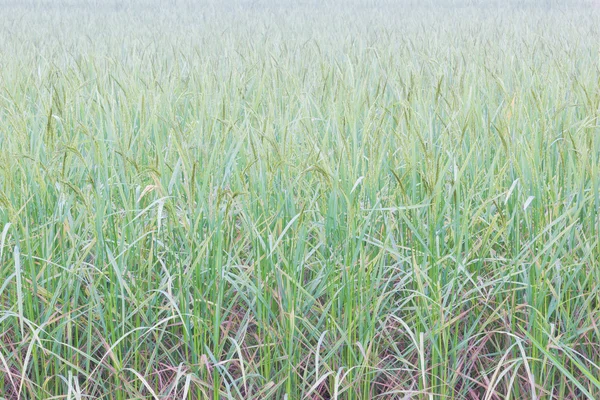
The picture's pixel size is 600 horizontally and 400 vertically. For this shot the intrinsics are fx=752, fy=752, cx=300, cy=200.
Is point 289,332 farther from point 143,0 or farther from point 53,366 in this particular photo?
point 143,0

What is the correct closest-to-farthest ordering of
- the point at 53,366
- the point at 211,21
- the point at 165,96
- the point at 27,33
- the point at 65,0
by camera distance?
the point at 53,366 < the point at 165,96 < the point at 27,33 < the point at 211,21 < the point at 65,0

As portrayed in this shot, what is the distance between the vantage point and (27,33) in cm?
521

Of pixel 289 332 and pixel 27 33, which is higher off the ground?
pixel 289 332

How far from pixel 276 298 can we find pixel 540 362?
531mm

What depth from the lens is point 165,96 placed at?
2182 millimetres

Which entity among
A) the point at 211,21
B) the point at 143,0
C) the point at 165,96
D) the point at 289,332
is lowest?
the point at 143,0

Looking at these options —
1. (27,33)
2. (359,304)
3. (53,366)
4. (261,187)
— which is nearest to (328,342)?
(359,304)

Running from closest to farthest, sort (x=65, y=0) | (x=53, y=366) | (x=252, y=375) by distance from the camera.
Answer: (x=252, y=375), (x=53, y=366), (x=65, y=0)

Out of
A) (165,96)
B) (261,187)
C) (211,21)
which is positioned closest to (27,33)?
(211,21)

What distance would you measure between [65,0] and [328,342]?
9471mm

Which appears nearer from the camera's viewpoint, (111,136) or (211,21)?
(111,136)

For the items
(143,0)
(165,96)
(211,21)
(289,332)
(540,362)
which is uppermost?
(165,96)

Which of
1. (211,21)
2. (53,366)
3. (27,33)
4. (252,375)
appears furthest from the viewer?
(211,21)

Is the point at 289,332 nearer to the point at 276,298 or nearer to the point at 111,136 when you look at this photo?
the point at 276,298
